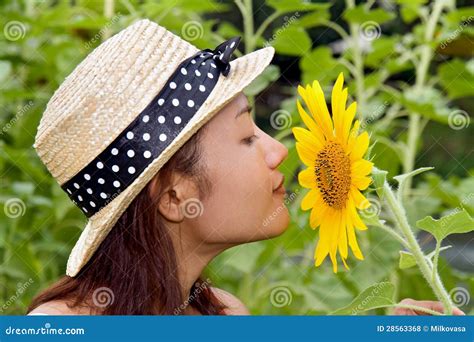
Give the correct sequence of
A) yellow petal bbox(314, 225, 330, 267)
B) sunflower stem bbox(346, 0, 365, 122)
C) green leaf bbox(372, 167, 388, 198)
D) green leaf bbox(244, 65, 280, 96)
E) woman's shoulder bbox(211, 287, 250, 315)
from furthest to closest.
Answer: sunflower stem bbox(346, 0, 365, 122) < green leaf bbox(244, 65, 280, 96) < woman's shoulder bbox(211, 287, 250, 315) < yellow petal bbox(314, 225, 330, 267) < green leaf bbox(372, 167, 388, 198)

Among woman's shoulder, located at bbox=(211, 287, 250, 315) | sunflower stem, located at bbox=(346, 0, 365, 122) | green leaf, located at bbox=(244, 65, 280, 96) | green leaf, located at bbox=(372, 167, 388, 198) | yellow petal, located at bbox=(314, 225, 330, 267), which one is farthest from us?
sunflower stem, located at bbox=(346, 0, 365, 122)

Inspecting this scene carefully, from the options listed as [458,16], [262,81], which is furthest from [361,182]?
[458,16]

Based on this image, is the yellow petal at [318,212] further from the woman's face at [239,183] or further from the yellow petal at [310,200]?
the woman's face at [239,183]

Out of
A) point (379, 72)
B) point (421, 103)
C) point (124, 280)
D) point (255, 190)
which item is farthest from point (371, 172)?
point (379, 72)

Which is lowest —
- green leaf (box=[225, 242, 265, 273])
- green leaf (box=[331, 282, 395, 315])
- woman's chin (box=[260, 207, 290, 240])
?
green leaf (box=[225, 242, 265, 273])

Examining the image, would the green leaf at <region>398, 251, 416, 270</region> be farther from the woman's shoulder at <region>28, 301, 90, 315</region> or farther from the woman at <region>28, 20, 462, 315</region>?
the woman's shoulder at <region>28, 301, 90, 315</region>

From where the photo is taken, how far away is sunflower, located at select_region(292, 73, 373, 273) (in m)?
0.78

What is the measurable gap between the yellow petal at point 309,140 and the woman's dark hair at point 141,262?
145 mm

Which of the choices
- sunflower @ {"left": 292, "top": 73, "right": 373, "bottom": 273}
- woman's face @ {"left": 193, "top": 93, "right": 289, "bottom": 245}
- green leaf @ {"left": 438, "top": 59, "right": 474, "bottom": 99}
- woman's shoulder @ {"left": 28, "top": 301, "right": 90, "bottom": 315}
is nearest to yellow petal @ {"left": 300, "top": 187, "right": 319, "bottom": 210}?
sunflower @ {"left": 292, "top": 73, "right": 373, "bottom": 273}

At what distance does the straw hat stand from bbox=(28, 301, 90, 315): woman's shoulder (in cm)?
4

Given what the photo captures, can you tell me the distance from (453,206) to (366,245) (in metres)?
0.15

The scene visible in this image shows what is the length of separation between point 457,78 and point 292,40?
0.28 metres

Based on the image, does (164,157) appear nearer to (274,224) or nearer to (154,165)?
(154,165)

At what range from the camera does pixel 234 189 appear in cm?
99
